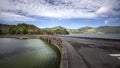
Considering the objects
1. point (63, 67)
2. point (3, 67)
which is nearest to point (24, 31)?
point (3, 67)

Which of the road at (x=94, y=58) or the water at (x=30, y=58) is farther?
the water at (x=30, y=58)

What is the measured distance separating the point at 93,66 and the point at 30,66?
800 cm

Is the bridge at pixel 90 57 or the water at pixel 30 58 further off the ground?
the bridge at pixel 90 57

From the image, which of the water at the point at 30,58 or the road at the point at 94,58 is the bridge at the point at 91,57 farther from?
the water at the point at 30,58

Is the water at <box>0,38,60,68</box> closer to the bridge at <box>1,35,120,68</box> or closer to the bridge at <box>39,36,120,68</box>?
the bridge at <box>1,35,120,68</box>

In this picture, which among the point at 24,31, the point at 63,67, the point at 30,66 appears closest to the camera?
the point at 63,67

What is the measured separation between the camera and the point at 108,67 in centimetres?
546

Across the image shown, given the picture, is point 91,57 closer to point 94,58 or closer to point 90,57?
point 90,57

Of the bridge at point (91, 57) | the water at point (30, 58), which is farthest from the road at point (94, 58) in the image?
the water at point (30, 58)

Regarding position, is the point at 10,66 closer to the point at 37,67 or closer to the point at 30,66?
the point at 30,66

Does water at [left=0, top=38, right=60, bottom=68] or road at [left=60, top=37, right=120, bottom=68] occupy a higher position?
road at [left=60, top=37, right=120, bottom=68]

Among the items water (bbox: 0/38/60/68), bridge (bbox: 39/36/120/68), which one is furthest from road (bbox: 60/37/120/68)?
water (bbox: 0/38/60/68)

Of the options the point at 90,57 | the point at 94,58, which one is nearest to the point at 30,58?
the point at 90,57

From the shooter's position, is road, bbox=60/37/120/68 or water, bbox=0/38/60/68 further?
water, bbox=0/38/60/68
